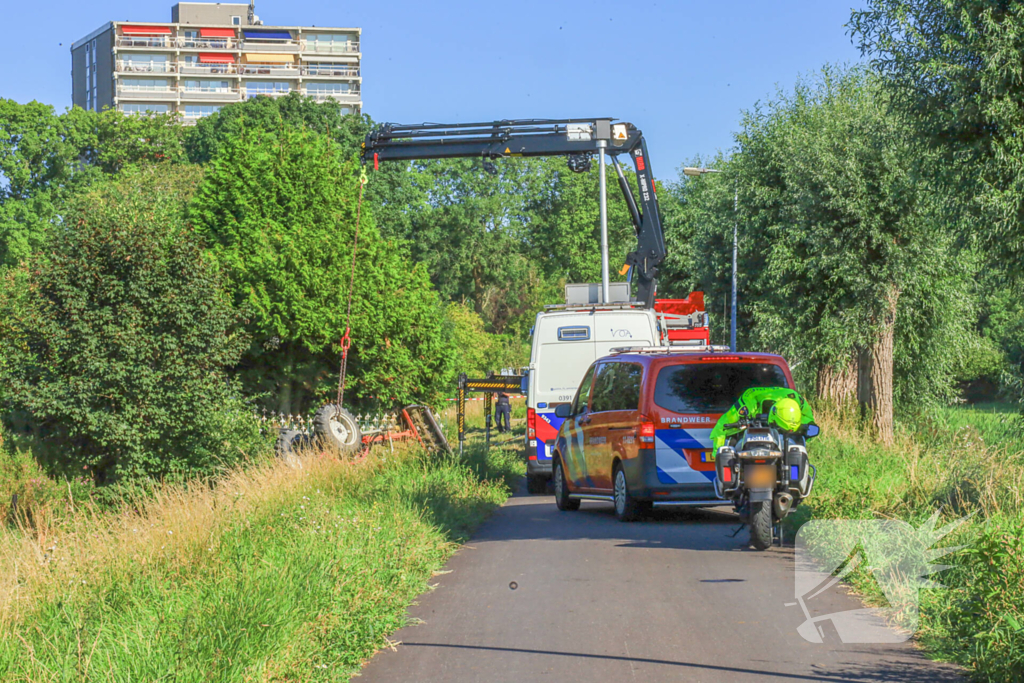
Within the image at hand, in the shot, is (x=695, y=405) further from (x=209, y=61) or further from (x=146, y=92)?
(x=209, y=61)

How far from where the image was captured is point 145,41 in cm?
10569

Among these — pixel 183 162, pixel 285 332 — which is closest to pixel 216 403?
pixel 285 332

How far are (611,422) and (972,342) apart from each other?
53.8 feet

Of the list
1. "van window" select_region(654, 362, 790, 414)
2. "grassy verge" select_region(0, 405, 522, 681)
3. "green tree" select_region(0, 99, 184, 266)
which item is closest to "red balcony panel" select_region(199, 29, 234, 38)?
"green tree" select_region(0, 99, 184, 266)

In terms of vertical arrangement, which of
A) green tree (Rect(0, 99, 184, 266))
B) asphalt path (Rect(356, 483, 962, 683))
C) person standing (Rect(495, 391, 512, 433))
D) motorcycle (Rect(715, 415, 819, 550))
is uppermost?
green tree (Rect(0, 99, 184, 266))

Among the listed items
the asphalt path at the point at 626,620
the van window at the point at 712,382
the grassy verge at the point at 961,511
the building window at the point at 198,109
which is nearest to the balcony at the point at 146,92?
the building window at the point at 198,109

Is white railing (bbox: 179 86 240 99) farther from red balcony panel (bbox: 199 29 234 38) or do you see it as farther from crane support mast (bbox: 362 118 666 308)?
crane support mast (bbox: 362 118 666 308)

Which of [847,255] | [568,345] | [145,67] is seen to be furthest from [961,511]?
[145,67]

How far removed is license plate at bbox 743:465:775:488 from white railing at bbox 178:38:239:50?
349ft

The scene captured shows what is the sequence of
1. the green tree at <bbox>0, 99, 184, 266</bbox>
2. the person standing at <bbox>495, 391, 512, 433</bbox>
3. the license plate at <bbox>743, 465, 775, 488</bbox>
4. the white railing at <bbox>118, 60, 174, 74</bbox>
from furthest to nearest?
1. the white railing at <bbox>118, 60, 174, 74</bbox>
2. the green tree at <bbox>0, 99, 184, 266</bbox>
3. the person standing at <bbox>495, 391, 512, 433</bbox>
4. the license plate at <bbox>743, 465, 775, 488</bbox>

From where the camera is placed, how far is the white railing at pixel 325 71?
10988cm

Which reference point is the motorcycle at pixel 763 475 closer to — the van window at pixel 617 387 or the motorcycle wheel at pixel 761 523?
the motorcycle wheel at pixel 761 523

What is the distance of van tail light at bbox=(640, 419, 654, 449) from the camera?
1163 centimetres

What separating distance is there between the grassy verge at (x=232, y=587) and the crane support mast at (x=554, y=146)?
13.7 meters
